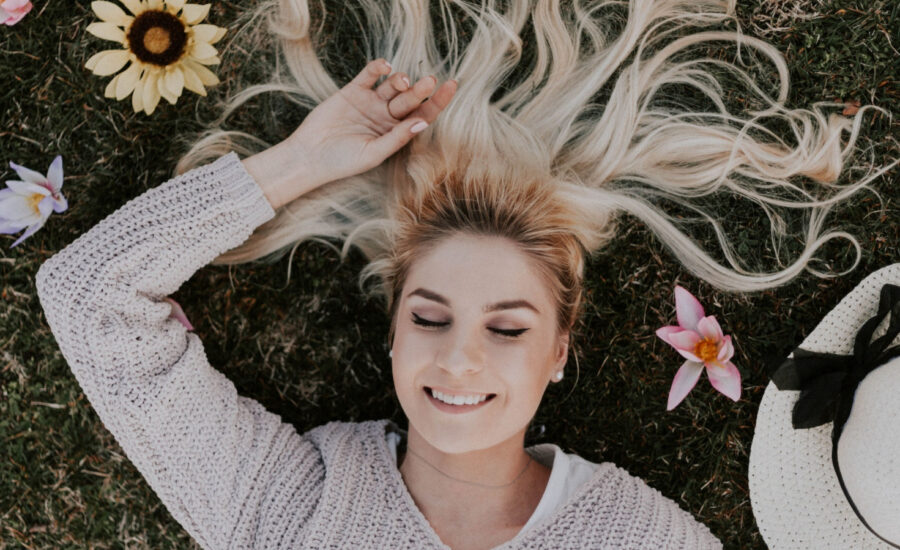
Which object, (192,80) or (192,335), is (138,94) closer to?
(192,80)

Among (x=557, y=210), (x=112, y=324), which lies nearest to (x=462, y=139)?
(x=557, y=210)

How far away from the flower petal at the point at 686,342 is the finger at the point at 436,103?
955 millimetres

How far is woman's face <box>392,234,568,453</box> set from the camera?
2.14 metres

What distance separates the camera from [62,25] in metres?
2.61

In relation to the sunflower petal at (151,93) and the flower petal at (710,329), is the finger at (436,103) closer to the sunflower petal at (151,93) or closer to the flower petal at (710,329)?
the sunflower petal at (151,93)

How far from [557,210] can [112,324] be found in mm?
1273

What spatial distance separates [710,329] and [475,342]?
79 centimetres

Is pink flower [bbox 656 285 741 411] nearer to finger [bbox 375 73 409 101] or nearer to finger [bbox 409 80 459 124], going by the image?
finger [bbox 409 80 459 124]

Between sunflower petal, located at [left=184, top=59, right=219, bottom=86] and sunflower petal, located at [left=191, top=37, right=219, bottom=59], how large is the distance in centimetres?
4

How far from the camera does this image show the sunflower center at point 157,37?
240cm

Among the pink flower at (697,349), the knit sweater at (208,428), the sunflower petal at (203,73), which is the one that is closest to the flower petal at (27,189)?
the knit sweater at (208,428)

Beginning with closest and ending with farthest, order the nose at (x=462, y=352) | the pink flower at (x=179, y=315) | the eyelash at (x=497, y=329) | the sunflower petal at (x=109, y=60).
→ the nose at (x=462, y=352)
the eyelash at (x=497, y=329)
the sunflower petal at (x=109, y=60)
the pink flower at (x=179, y=315)

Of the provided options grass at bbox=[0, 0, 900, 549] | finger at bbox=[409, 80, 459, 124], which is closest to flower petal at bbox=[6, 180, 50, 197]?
grass at bbox=[0, 0, 900, 549]

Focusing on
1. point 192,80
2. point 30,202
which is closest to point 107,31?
point 192,80
